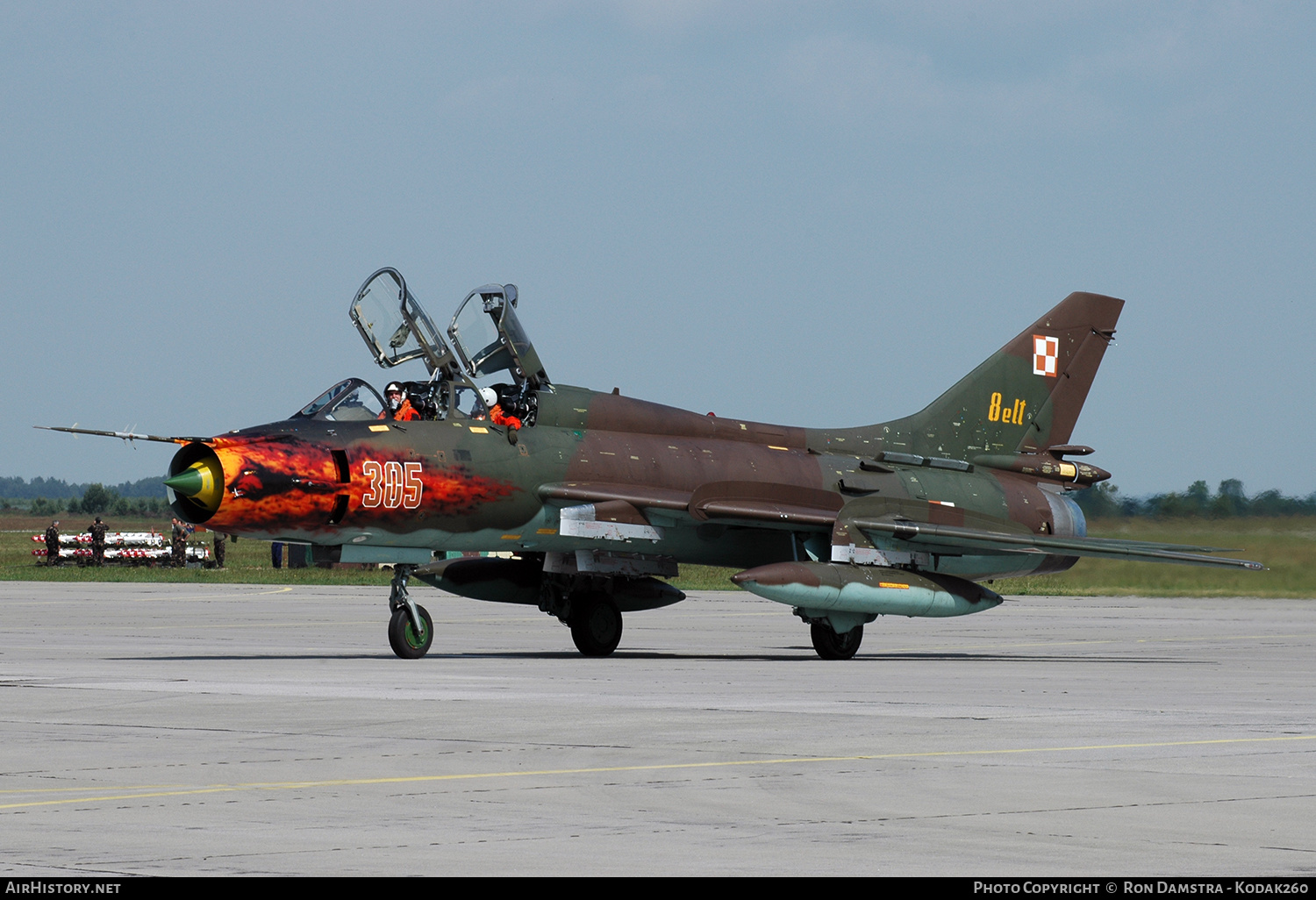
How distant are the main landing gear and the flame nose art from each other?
2680 mm

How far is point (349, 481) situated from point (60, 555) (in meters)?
44.0

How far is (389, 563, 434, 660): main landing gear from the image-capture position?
20.7m

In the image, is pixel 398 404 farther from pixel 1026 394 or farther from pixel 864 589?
pixel 1026 394

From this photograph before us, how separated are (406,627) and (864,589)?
5.44 metres

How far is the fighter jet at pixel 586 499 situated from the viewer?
777 inches

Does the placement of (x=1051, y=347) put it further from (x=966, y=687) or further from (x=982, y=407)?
(x=966, y=687)

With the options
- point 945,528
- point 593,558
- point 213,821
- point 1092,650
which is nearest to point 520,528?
point 593,558

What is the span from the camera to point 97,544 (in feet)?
194

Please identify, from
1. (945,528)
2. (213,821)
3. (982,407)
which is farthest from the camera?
(982,407)

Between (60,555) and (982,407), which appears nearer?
(982,407)

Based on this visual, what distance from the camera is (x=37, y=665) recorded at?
19375mm

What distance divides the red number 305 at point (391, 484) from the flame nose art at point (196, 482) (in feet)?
5.60

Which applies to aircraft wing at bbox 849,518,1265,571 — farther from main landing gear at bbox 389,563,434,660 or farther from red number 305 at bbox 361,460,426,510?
red number 305 at bbox 361,460,426,510

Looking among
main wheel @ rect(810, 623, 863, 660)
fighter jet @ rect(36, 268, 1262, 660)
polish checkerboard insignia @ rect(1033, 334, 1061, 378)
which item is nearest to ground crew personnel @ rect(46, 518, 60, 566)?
fighter jet @ rect(36, 268, 1262, 660)
